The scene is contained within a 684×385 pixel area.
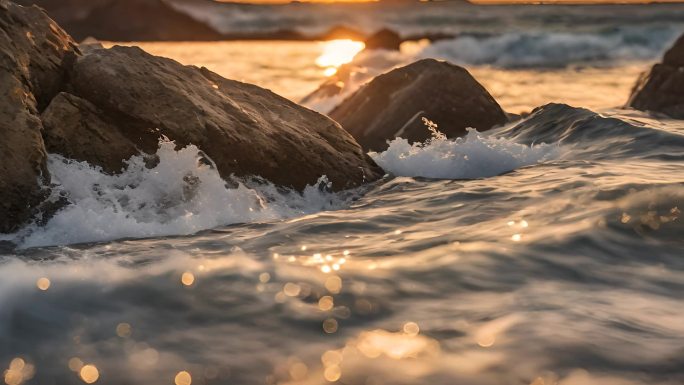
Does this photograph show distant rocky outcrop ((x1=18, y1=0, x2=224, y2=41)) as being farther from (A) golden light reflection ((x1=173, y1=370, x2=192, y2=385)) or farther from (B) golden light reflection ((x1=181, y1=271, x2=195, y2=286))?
(A) golden light reflection ((x1=173, y1=370, x2=192, y2=385))

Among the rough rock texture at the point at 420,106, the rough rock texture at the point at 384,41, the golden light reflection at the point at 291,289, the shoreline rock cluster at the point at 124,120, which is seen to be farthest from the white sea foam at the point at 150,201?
the rough rock texture at the point at 384,41

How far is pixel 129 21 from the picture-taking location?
2234 inches

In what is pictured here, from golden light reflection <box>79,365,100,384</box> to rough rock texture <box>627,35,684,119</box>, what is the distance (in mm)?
10199

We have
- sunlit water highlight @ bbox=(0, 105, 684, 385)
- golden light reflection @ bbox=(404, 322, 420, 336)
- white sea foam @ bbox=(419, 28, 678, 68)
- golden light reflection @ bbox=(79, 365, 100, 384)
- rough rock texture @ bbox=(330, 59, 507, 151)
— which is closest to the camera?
golden light reflection @ bbox=(79, 365, 100, 384)

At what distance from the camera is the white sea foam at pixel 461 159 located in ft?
24.4

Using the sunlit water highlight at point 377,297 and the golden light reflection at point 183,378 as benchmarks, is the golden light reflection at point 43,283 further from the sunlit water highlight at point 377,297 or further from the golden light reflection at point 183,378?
the golden light reflection at point 183,378

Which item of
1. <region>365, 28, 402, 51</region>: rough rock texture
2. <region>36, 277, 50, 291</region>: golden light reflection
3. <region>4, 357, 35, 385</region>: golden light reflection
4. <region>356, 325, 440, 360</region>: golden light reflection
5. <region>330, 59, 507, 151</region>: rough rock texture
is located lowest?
<region>4, 357, 35, 385</region>: golden light reflection

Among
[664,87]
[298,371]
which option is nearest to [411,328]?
[298,371]

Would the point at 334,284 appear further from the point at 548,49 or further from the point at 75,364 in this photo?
the point at 548,49

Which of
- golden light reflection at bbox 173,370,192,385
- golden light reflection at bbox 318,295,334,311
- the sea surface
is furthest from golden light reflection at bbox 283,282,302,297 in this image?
golden light reflection at bbox 173,370,192,385

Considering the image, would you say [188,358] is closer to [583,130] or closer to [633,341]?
[633,341]

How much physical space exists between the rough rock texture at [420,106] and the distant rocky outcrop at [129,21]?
4599 centimetres

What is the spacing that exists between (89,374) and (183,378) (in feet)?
1.23

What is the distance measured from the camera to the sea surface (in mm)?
3264
